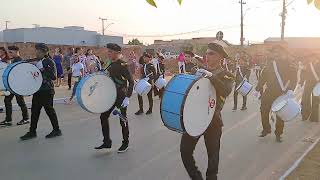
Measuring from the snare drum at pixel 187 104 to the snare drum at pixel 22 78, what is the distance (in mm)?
4984

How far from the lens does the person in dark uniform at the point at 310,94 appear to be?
498 inches

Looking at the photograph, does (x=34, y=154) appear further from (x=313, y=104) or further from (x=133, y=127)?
(x=313, y=104)

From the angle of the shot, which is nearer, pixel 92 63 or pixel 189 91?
pixel 189 91

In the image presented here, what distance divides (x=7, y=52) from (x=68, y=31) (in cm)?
6542

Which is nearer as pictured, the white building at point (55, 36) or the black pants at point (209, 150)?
the black pants at point (209, 150)

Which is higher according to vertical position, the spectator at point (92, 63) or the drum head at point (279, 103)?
the spectator at point (92, 63)

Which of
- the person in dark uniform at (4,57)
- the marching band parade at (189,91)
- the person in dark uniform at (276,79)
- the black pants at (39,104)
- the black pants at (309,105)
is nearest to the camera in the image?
the marching band parade at (189,91)

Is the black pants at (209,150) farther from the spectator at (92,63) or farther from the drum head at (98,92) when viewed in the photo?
the spectator at (92,63)

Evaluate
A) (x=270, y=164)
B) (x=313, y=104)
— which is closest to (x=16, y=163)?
(x=270, y=164)

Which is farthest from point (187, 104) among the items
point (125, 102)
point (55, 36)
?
point (55, 36)

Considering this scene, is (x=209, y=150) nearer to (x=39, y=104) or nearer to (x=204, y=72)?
(x=204, y=72)

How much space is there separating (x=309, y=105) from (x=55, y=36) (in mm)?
64122

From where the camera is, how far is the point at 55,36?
7331 centimetres

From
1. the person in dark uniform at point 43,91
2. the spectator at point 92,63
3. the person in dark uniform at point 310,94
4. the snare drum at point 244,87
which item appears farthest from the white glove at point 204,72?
the spectator at point 92,63
